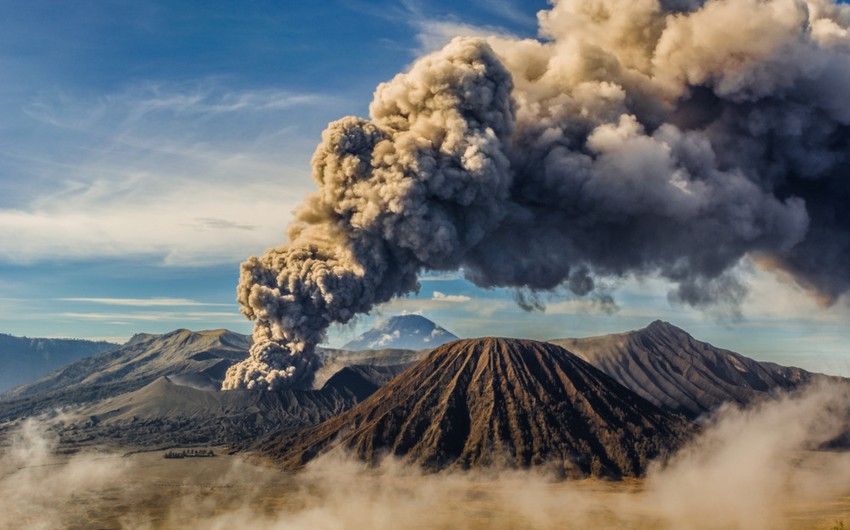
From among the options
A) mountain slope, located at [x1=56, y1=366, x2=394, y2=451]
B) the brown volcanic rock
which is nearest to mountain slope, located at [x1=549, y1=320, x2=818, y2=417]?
the brown volcanic rock

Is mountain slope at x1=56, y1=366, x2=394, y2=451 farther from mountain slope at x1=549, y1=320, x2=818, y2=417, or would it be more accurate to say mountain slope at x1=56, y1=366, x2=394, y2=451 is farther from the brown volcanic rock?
mountain slope at x1=549, y1=320, x2=818, y2=417

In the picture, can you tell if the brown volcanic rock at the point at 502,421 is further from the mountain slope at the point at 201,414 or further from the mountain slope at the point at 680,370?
the mountain slope at the point at 680,370

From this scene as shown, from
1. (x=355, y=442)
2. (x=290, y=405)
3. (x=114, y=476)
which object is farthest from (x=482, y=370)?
(x=114, y=476)

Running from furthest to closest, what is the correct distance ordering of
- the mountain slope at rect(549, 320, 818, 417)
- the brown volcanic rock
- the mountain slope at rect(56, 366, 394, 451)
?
the mountain slope at rect(549, 320, 818, 417) → the mountain slope at rect(56, 366, 394, 451) → the brown volcanic rock

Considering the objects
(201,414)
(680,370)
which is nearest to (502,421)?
(201,414)

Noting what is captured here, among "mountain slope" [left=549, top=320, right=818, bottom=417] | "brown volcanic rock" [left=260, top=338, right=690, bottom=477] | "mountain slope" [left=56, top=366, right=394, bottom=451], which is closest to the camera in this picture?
"brown volcanic rock" [left=260, top=338, right=690, bottom=477]

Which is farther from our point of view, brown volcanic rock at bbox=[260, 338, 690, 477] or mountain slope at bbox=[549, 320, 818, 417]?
mountain slope at bbox=[549, 320, 818, 417]

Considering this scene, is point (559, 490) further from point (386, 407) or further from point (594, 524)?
point (386, 407)
